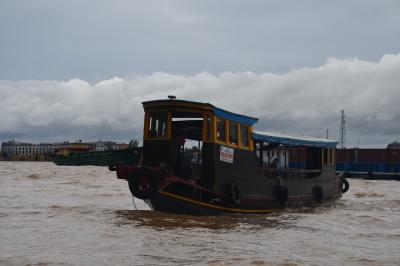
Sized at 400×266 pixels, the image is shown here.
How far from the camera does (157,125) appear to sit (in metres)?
14.4

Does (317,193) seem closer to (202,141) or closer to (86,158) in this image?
(202,141)

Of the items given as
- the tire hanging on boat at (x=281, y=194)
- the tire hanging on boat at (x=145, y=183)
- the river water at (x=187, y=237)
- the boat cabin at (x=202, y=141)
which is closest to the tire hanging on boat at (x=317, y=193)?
the river water at (x=187, y=237)

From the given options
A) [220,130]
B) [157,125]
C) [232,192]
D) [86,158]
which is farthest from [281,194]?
[86,158]

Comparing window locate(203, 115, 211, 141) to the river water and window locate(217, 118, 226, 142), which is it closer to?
window locate(217, 118, 226, 142)

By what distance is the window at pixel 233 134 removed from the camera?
14.4 m

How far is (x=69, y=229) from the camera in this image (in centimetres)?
1153

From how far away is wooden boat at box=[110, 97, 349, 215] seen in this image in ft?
44.6

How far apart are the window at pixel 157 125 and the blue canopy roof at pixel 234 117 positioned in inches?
57.1

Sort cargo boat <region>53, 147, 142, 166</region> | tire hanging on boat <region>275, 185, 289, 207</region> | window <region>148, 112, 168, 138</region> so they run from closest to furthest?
window <region>148, 112, 168, 138</region>, tire hanging on boat <region>275, 185, 289, 207</region>, cargo boat <region>53, 147, 142, 166</region>

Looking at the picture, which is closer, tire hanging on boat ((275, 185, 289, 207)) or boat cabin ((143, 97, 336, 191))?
boat cabin ((143, 97, 336, 191))

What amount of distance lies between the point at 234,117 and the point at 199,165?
5.67 ft

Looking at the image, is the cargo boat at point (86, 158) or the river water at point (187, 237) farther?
the cargo boat at point (86, 158)

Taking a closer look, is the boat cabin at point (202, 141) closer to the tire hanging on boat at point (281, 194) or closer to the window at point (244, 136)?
the window at point (244, 136)

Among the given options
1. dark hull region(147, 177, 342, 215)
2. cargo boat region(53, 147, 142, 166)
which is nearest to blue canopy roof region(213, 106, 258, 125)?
dark hull region(147, 177, 342, 215)
